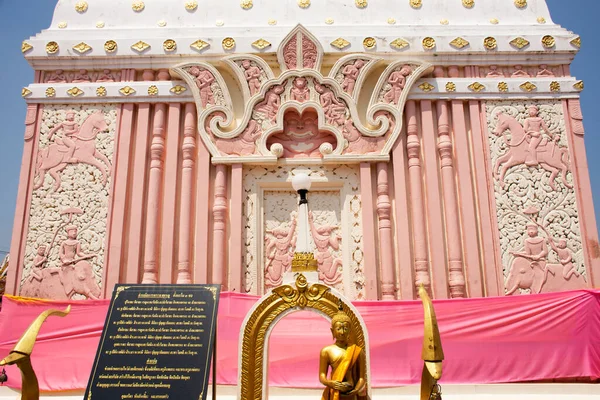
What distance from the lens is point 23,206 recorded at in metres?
9.21

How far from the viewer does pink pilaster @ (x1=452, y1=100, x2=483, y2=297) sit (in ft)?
28.8

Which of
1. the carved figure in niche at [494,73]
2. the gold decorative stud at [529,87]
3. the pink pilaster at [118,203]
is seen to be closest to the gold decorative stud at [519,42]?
the carved figure in niche at [494,73]

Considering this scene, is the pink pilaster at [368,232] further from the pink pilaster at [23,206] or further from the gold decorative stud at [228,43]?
the pink pilaster at [23,206]

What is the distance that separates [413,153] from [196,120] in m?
4.27

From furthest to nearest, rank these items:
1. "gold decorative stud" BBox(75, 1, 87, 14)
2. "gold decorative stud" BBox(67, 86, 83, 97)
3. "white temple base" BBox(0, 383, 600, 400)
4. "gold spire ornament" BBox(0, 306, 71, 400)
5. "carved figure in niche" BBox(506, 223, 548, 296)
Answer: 1. "gold decorative stud" BBox(75, 1, 87, 14)
2. "gold decorative stud" BBox(67, 86, 83, 97)
3. "carved figure in niche" BBox(506, 223, 548, 296)
4. "white temple base" BBox(0, 383, 600, 400)
5. "gold spire ornament" BBox(0, 306, 71, 400)

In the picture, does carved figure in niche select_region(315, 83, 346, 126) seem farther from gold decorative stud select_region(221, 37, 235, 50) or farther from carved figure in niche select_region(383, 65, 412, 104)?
gold decorative stud select_region(221, 37, 235, 50)

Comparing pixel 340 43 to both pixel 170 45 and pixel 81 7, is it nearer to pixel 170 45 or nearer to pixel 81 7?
pixel 170 45

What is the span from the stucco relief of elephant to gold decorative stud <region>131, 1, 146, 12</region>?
5447 mm

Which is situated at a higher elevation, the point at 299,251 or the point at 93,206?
the point at 93,206

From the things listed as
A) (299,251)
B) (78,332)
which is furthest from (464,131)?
(78,332)

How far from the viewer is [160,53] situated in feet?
32.0

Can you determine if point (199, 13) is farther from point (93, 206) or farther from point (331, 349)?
point (331, 349)

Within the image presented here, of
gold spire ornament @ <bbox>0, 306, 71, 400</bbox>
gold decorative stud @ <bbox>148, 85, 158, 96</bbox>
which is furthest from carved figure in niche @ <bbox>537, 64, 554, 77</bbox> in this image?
gold spire ornament @ <bbox>0, 306, 71, 400</bbox>

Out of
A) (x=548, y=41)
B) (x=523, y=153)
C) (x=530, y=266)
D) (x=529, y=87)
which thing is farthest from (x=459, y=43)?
(x=530, y=266)
